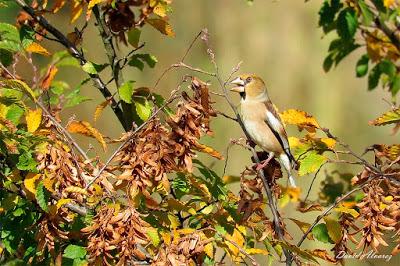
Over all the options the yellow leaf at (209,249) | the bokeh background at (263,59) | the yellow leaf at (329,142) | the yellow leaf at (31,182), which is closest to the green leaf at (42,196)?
the yellow leaf at (31,182)

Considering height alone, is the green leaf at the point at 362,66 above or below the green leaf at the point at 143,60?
below

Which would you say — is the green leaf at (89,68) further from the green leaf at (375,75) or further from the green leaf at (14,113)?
the green leaf at (375,75)

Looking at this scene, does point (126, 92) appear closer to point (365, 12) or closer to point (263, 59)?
point (365, 12)

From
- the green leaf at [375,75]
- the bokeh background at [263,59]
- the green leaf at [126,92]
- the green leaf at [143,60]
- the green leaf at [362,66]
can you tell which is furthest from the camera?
the bokeh background at [263,59]

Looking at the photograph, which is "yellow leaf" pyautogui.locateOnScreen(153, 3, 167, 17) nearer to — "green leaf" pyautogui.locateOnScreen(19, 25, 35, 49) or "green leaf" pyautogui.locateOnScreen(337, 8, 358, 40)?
"green leaf" pyautogui.locateOnScreen(19, 25, 35, 49)

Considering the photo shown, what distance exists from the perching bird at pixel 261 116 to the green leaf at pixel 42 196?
33.8 inches

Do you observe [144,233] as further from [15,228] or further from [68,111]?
[68,111]

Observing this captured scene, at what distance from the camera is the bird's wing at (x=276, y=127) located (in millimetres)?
2537

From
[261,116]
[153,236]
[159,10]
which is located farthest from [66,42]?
[153,236]

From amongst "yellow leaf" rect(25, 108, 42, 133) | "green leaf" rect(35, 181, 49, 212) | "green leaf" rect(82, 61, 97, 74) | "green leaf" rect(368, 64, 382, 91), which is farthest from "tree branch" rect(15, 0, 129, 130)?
"green leaf" rect(368, 64, 382, 91)

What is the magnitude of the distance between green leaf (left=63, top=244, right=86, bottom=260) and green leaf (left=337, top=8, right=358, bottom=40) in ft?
5.44

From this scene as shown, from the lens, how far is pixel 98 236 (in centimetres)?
175

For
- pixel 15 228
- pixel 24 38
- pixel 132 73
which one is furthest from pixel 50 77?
pixel 132 73

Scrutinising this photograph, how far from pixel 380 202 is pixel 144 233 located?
0.59 m
